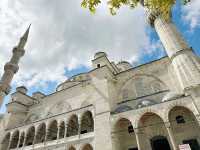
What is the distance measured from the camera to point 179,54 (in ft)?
48.3

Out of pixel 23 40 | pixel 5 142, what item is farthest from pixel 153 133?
pixel 23 40

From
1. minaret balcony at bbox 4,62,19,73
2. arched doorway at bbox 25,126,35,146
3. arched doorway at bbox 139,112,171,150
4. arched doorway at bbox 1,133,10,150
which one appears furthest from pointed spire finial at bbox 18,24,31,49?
arched doorway at bbox 139,112,171,150

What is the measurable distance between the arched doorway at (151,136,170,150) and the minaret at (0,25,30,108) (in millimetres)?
18196

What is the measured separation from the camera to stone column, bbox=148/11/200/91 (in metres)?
13.1

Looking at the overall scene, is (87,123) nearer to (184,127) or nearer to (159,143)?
(159,143)

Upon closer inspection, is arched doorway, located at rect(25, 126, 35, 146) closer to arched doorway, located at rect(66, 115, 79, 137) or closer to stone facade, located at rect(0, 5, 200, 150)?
stone facade, located at rect(0, 5, 200, 150)

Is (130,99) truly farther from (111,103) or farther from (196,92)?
(196,92)

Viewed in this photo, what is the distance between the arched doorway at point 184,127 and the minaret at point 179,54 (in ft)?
6.93

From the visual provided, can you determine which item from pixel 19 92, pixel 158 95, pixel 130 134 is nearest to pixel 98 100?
pixel 130 134

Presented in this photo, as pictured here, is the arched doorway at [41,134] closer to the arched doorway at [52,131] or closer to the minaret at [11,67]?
the arched doorway at [52,131]

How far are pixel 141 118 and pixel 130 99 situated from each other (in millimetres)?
3327

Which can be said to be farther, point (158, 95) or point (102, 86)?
point (102, 86)

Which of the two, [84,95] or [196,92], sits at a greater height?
[84,95]

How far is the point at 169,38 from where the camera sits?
16.3 meters
